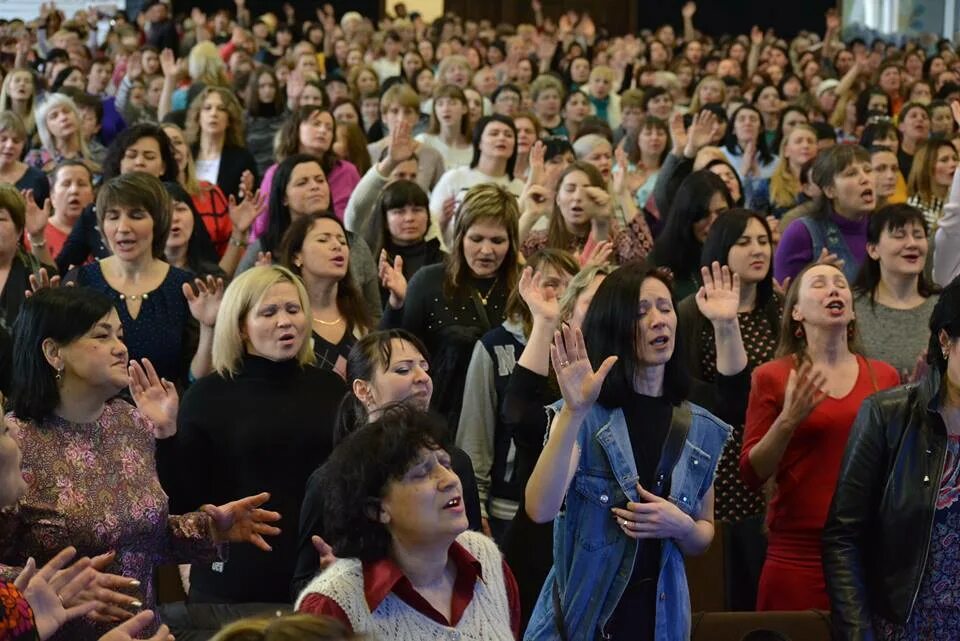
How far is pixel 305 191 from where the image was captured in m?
5.78

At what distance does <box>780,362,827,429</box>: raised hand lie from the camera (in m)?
3.88

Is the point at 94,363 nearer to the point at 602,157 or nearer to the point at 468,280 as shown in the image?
the point at 468,280

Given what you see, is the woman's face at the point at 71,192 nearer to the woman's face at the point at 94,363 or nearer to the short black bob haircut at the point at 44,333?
the short black bob haircut at the point at 44,333

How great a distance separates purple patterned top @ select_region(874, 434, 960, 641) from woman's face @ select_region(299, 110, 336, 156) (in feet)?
14.7

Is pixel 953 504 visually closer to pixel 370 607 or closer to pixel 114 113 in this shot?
pixel 370 607

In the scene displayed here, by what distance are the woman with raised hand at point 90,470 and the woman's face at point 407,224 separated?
2.29 meters

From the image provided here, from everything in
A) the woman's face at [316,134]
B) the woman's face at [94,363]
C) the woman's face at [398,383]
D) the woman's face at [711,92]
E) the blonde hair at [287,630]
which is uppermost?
the woman's face at [711,92]

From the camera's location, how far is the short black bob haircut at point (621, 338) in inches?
134

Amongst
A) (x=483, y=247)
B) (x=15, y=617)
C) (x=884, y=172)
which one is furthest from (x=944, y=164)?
(x=15, y=617)

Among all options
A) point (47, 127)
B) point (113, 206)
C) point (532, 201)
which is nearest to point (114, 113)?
point (47, 127)

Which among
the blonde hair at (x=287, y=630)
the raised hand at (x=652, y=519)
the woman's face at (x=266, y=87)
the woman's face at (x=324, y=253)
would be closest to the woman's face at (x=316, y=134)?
the woman's face at (x=266, y=87)

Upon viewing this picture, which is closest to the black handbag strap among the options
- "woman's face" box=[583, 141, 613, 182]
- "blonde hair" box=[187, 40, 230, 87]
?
"woman's face" box=[583, 141, 613, 182]

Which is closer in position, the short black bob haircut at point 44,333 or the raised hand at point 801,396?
the short black bob haircut at point 44,333

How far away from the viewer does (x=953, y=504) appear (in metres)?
3.15
